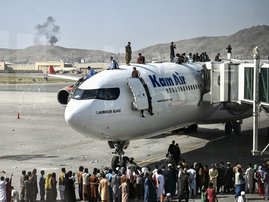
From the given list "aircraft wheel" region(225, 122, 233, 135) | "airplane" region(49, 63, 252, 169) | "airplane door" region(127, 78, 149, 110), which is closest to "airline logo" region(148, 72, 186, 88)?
"airplane" region(49, 63, 252, 169)

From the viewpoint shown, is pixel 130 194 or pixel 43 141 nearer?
pixel 130 194

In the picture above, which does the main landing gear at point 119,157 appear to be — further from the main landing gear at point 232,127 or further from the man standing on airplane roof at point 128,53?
the main landing gear at point 232,127

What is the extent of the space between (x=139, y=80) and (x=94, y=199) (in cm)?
581

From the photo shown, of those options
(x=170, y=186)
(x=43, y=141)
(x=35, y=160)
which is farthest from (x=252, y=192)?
(x=43, y=141)

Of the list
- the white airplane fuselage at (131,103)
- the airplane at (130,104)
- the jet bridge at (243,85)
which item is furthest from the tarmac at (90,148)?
the jet bridge at (243,85)

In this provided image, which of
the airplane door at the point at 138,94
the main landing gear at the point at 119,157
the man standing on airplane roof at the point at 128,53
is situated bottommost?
the main landing gear at the point at 119,157

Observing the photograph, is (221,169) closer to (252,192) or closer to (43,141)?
(252,192)

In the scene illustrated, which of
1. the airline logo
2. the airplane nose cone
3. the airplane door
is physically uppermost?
the airline logo

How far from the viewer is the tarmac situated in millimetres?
21188

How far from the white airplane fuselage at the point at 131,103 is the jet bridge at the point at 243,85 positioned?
1403mm

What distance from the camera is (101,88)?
17.9 m

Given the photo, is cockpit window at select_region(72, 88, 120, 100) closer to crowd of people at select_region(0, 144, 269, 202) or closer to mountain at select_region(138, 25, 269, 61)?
crowd of people at select_region(0, 144, 269, 202)

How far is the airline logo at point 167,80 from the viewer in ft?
65.6

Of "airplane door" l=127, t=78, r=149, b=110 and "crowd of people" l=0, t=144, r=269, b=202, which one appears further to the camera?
"airplane door" l=127, t=78, r=149, b=110
